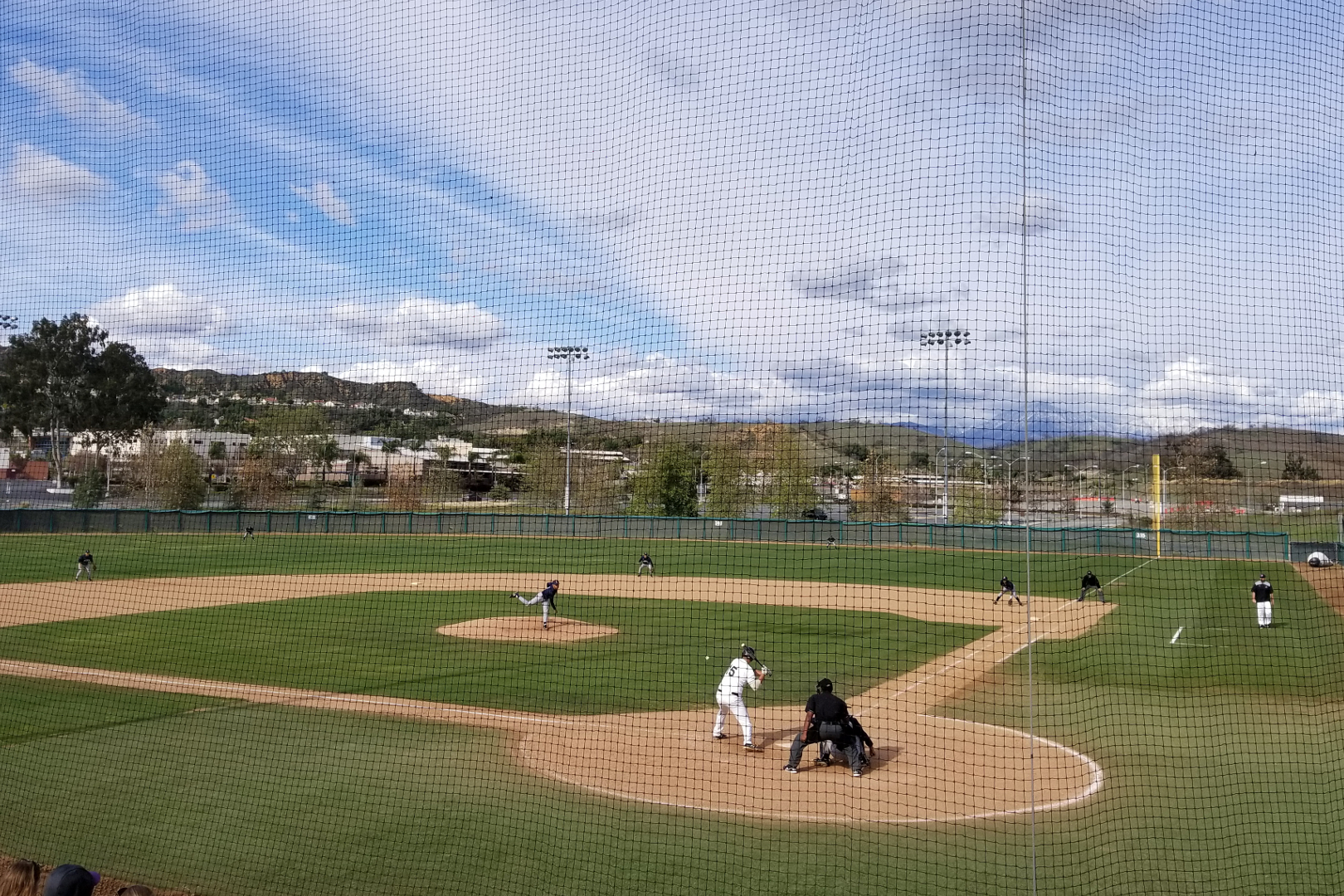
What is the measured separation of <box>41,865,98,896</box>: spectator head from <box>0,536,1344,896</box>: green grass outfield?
354 cm

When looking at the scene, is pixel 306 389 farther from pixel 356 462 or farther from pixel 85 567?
pixel 85 567

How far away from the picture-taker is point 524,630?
19312 mm

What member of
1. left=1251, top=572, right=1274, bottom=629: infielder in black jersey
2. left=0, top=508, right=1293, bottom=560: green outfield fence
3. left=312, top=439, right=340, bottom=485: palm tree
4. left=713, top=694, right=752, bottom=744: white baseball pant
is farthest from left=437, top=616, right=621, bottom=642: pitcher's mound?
left=0, top=508, right=1293, bottom=560: green outfield fence

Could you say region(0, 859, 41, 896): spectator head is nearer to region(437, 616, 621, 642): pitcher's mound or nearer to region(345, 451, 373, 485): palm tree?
region(437, 616, 621, 642): pitcher's mound

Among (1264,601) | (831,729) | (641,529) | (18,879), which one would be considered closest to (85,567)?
(641,529)

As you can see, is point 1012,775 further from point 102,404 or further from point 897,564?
point 897,564

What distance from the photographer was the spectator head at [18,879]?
3.43 m

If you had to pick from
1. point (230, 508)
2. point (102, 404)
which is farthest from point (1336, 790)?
point (230, 508)

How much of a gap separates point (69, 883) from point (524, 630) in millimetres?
16153

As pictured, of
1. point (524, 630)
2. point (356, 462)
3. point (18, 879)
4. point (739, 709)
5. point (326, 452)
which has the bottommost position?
point (524, 630)

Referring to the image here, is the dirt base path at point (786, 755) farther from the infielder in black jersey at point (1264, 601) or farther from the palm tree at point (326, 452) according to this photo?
the palm tree at point (326, 452)

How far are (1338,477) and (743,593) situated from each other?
1658 centimetres

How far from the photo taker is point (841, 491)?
5609 cm

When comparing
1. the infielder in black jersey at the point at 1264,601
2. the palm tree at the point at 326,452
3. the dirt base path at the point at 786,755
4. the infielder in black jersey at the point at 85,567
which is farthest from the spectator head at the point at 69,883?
the infielder in black jersey at the point at 85,567
